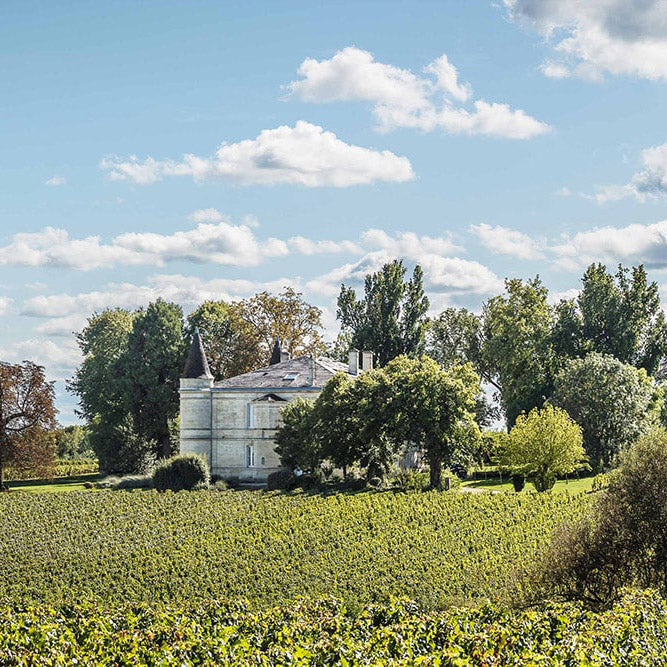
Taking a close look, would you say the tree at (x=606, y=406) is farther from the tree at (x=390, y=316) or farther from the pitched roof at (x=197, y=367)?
the pitched roof at (x=197, y=367)

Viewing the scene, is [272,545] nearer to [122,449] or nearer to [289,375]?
[289,375]

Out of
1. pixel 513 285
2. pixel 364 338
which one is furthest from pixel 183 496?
pixel 513 285

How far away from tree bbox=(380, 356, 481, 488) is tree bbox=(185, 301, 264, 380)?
75.9 feet

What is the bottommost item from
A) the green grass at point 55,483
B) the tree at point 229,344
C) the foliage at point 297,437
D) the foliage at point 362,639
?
the green grass at point 55,483

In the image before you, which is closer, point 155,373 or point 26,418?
point 26,418

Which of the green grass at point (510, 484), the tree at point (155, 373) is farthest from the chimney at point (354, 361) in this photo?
the tree at point (155, 373)

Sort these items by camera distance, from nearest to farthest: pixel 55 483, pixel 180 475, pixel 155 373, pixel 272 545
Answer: pixel 272 545
pixel 180 475
pixel 155 373
pixel 55 483

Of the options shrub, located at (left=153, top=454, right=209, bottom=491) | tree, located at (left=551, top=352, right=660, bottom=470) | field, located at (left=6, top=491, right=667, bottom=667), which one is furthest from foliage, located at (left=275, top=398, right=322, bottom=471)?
tree, located at (left=551, top=352, right=660, bottom=470)

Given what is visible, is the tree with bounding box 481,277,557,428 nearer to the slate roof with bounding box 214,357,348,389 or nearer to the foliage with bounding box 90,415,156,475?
the slate roof with bounding box 214,357,348,389

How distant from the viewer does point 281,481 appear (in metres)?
45.1

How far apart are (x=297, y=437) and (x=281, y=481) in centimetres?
237

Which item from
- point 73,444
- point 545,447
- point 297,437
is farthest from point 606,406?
point 73,444

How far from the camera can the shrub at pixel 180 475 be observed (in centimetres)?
4588

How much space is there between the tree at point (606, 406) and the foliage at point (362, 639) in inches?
1328
